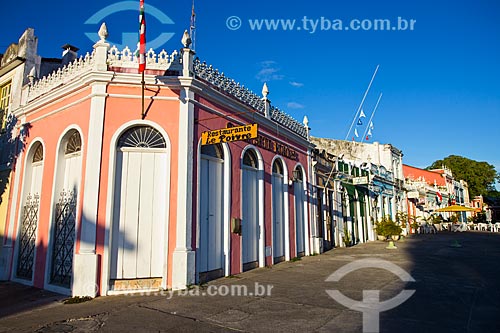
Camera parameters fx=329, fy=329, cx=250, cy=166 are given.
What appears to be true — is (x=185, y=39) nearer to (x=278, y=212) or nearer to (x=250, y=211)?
(x=250, y=211)

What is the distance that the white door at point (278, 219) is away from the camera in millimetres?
11797

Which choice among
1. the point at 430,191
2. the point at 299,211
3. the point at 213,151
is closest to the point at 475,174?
the point at 430,191

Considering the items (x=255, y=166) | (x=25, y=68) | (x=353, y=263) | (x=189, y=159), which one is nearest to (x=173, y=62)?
(x=189, y=159)

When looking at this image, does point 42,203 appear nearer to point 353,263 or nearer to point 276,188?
point 276,188

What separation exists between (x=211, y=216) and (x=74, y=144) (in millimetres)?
4121

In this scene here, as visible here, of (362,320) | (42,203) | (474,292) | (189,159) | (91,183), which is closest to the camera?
(362,320)

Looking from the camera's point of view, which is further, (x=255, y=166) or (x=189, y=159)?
(x=255, y=166)

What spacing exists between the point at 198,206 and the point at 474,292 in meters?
6.44

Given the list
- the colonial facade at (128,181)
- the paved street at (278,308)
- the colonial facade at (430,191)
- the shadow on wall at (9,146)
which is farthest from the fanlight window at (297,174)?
the colonial facade at (430,191)

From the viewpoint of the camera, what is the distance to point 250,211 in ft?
34.4

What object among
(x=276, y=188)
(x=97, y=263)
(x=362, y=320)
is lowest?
(x=362, y=320)

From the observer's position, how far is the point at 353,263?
36.9 feet

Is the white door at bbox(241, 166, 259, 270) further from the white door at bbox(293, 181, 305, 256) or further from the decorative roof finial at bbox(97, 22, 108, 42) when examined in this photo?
the decorative roof finial at bbox(97, 22, 108, 42)

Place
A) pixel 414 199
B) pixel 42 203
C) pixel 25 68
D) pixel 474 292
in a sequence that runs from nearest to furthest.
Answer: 1. pixel 474 292
2. pixel 42 203
3. pixel 25 68
4. pixel 414 199
